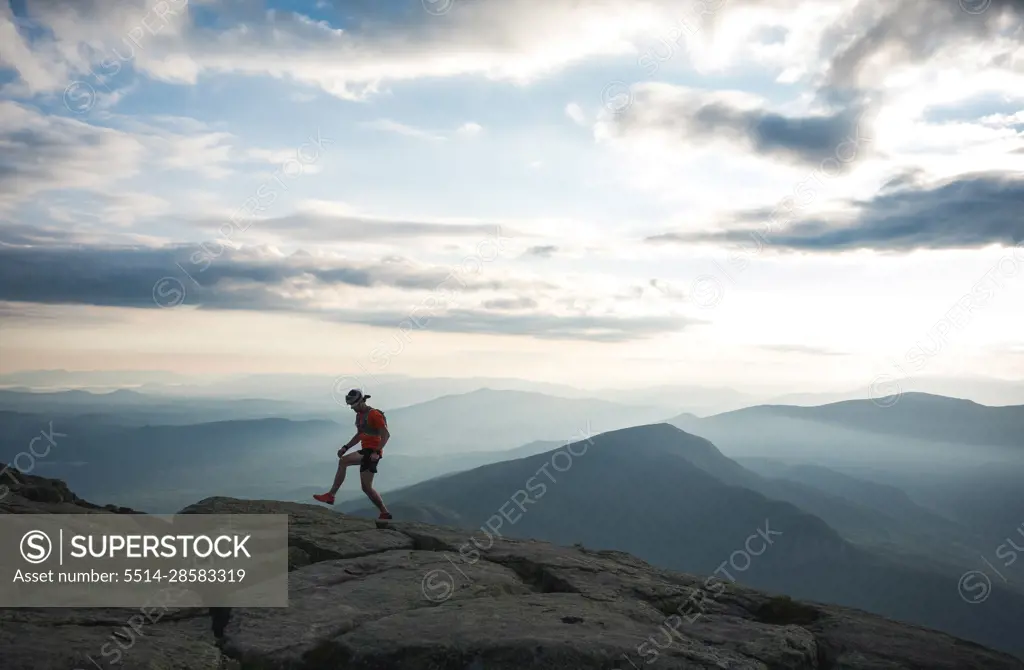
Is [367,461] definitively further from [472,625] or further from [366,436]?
[472,625]

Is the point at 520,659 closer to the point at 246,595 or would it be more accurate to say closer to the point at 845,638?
the point at 246,595

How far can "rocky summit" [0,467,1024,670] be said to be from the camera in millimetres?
10703

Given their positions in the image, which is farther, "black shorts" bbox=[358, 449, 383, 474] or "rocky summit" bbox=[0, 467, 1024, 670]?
"black shorts" bbox=[358, 449, 383, 474]

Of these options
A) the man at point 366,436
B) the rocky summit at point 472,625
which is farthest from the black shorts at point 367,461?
the rocky summit at point 472,625

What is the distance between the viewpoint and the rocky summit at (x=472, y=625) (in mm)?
10703

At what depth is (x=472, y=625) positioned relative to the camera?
11766mm

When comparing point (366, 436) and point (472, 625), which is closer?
point (472, 625)

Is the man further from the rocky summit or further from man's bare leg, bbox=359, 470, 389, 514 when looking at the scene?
the rocky summit

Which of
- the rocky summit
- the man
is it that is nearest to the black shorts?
the man

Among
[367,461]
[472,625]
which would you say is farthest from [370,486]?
[472,625]

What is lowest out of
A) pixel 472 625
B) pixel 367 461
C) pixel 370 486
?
pixel 472 625

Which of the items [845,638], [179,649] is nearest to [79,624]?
[179,649]

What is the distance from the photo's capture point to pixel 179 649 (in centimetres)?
1086

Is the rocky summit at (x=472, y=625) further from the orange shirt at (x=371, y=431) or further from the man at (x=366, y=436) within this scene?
the orange shirt at (x=371, y=431)
